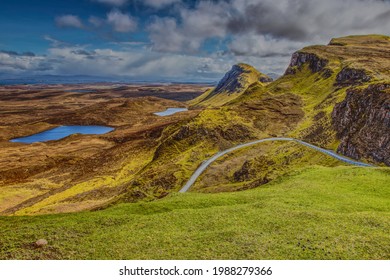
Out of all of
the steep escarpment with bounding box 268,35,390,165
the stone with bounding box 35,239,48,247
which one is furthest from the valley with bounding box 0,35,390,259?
the stone with bounding box 35,239,48,247

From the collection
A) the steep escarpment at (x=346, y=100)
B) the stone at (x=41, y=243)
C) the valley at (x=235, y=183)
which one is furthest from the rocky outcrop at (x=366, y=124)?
the stone at (x=41, y=243)

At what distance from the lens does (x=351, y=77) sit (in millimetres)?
141250

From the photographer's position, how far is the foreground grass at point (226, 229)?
2281cm

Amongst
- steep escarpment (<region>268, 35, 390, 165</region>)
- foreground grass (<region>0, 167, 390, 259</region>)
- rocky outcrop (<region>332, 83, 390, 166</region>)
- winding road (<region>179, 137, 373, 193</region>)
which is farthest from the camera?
steep escarpment (<region>268, 35, 390, 165</region>)

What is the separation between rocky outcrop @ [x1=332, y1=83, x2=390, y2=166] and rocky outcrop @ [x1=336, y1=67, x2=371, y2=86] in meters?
41.3

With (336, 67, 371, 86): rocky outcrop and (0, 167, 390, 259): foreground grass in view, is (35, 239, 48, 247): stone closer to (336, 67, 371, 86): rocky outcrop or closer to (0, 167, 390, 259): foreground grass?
(0, 167, 390, 259): foreground grass

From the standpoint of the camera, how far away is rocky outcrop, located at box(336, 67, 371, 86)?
13462cm

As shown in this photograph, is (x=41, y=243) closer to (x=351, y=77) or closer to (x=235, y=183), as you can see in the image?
(x=235, y=183)

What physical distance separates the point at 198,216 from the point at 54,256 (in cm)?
1325

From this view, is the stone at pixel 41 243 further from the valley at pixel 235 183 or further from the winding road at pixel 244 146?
the winding road at pixel 244 146

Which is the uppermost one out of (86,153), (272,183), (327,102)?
(327,102)

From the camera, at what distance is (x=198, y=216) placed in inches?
1215
